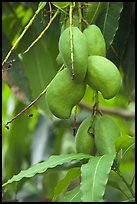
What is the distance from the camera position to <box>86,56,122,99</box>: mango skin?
0.90m

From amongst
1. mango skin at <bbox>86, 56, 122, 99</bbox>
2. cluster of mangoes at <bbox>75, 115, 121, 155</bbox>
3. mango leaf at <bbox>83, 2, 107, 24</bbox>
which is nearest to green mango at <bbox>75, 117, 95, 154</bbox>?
cluster of mangoes at <bbox>75, 115, 121, 155</bbox>

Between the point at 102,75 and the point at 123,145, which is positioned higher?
the point at 102,75

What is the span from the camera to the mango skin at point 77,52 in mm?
886

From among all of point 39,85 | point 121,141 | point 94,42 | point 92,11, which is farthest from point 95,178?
point 39,85

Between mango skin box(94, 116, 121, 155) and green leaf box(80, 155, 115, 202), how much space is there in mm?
49

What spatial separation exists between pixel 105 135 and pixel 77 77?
138 mm

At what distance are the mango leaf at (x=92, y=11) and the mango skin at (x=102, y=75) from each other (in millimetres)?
177

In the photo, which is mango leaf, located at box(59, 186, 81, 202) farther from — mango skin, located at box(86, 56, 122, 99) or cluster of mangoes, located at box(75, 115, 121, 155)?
mango skin, located at box(86, 56, 122, 99)

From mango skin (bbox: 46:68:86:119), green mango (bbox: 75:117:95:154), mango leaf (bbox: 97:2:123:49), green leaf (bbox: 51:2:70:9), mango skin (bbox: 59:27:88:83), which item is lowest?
green mango (bbox: 75:117:95:154)

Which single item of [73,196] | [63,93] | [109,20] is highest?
[109,20]

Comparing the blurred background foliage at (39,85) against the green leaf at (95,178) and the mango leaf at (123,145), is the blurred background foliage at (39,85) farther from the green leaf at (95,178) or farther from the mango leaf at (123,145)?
the green leaf at (95,178)

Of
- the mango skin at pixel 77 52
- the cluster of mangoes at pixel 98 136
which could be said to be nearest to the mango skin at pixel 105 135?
the cluster of mangoes at pixel 98 136

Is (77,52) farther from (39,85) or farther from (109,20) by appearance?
(39,85)

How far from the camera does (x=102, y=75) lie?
2.96ft
